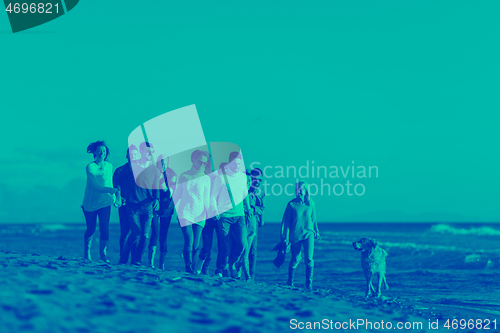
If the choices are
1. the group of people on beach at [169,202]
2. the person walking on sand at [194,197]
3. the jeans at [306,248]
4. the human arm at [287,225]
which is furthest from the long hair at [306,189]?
the person walking on sand at [194,197]

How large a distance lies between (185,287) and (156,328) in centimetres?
161

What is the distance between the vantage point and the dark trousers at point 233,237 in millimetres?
7414

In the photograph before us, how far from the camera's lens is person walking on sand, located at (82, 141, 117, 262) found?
7270 millimetres

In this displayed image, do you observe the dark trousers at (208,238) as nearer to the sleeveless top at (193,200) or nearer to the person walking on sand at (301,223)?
the sleeveless top at (193,200)

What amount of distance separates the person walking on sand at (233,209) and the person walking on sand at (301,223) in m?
0.98

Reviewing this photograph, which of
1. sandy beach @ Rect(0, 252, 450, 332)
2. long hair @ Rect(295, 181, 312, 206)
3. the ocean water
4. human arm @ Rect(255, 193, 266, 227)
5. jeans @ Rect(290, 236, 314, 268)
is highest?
long hair @ Rect(295, 181, 312, 206)

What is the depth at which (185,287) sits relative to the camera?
5.63 meters

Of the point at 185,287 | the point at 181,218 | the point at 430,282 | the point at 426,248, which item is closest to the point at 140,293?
the point at 185,287

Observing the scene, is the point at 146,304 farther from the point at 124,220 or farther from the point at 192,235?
the point at 124,220

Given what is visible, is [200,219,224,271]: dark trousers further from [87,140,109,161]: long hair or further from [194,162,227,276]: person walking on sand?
[87,140,109,161]: long hair

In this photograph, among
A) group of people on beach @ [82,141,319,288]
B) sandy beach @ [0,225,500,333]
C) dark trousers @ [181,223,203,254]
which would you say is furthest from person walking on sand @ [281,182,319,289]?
sandy beach @ [0,225,500,333]

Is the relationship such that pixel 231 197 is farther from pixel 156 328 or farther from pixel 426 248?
pixel 426 248

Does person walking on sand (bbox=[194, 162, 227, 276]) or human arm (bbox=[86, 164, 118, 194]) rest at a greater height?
human arm (bbox=[86, 164, 118, 194])

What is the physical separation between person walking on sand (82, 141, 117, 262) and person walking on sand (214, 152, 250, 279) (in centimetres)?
155
